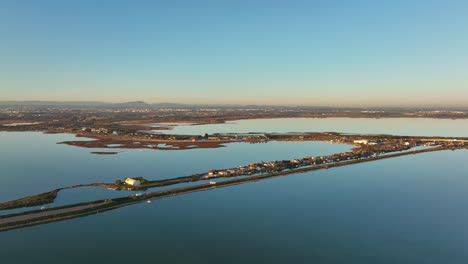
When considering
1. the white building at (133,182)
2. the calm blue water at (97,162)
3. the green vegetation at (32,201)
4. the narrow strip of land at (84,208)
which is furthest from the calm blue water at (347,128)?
the green vegetation at (32,201)

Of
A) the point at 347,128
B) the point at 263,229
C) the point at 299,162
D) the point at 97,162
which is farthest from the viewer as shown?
the point at 347,128

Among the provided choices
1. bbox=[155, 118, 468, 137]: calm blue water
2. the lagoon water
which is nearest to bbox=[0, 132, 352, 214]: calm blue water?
the lagoon water

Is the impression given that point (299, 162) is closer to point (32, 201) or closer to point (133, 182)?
point (133, 182)

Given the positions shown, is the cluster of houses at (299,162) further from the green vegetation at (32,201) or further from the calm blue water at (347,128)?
the calm blue water at (347,128)

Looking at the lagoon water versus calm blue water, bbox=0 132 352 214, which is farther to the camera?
calm blue water, bbox=0 132 352 214

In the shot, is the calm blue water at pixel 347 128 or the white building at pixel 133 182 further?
the calm blue water at pixel 347 128

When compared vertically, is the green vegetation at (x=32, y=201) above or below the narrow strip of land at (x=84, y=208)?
above

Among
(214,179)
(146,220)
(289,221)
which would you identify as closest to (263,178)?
(214,179)

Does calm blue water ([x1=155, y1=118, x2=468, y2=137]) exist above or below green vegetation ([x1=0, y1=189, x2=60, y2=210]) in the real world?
above

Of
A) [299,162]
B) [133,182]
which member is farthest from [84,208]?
[299,162]

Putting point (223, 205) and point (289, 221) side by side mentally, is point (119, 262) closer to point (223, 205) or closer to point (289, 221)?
point (223, 205)

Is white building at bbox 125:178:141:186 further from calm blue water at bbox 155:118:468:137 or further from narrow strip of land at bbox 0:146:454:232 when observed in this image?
calm blue water at bbox 155:118:468:137
